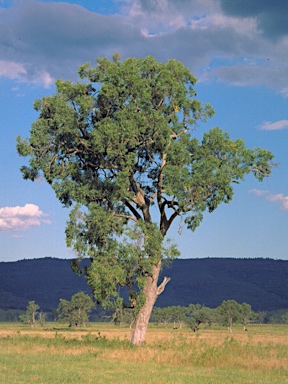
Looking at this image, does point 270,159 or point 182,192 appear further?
point 270,159

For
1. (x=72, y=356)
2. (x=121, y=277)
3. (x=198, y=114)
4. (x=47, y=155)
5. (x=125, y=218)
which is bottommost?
(x=72, y=356)

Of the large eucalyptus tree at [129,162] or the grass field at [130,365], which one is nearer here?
the grass field at [130,365]

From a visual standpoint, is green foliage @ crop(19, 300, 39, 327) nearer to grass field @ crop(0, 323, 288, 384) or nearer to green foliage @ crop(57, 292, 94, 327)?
green foliage @ crop(57, 292, 94, 327)

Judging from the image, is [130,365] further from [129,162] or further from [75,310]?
[75,310]

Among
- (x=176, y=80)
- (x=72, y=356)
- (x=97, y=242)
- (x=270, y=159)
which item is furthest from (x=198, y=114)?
(x=72, y=356)

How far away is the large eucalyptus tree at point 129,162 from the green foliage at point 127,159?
62mm

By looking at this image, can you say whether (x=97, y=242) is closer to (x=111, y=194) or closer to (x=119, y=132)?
(x=111, y=194)

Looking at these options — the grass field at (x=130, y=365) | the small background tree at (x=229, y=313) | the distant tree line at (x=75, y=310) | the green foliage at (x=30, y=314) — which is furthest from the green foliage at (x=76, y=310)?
the grass field at (x=130, y=365)

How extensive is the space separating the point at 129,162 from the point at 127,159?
23 cm

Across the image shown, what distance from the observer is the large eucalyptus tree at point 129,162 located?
110ft

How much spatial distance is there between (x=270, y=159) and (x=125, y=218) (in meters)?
10.0

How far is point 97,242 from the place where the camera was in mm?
34781

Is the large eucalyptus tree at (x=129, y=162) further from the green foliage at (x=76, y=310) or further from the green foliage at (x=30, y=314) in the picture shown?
the green foliage at (x=30, y=314)

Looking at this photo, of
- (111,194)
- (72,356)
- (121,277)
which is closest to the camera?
(72,356)
